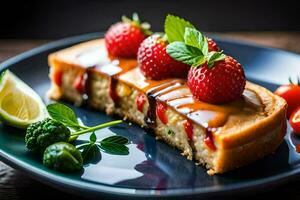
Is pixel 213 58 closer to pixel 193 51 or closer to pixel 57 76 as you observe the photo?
pixel 193 51

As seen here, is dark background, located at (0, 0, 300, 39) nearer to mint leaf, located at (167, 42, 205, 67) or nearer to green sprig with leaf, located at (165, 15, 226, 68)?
green sprig with leaf, located at (165, 15, 226, 68)

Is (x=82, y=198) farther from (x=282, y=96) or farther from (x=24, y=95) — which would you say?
(x=282, y=96)

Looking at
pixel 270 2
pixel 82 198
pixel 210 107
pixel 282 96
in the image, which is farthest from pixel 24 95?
pixel 270 2

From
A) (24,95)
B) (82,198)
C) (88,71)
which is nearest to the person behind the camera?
(82,198)

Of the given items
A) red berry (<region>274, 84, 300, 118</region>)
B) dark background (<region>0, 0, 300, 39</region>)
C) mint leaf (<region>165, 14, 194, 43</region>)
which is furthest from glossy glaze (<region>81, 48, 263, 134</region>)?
dark background (<region>0, 0, 300, 39</region>)

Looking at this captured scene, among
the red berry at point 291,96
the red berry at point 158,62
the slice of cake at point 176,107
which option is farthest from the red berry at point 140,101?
the red berry at point 291,96

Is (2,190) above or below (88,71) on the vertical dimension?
below
